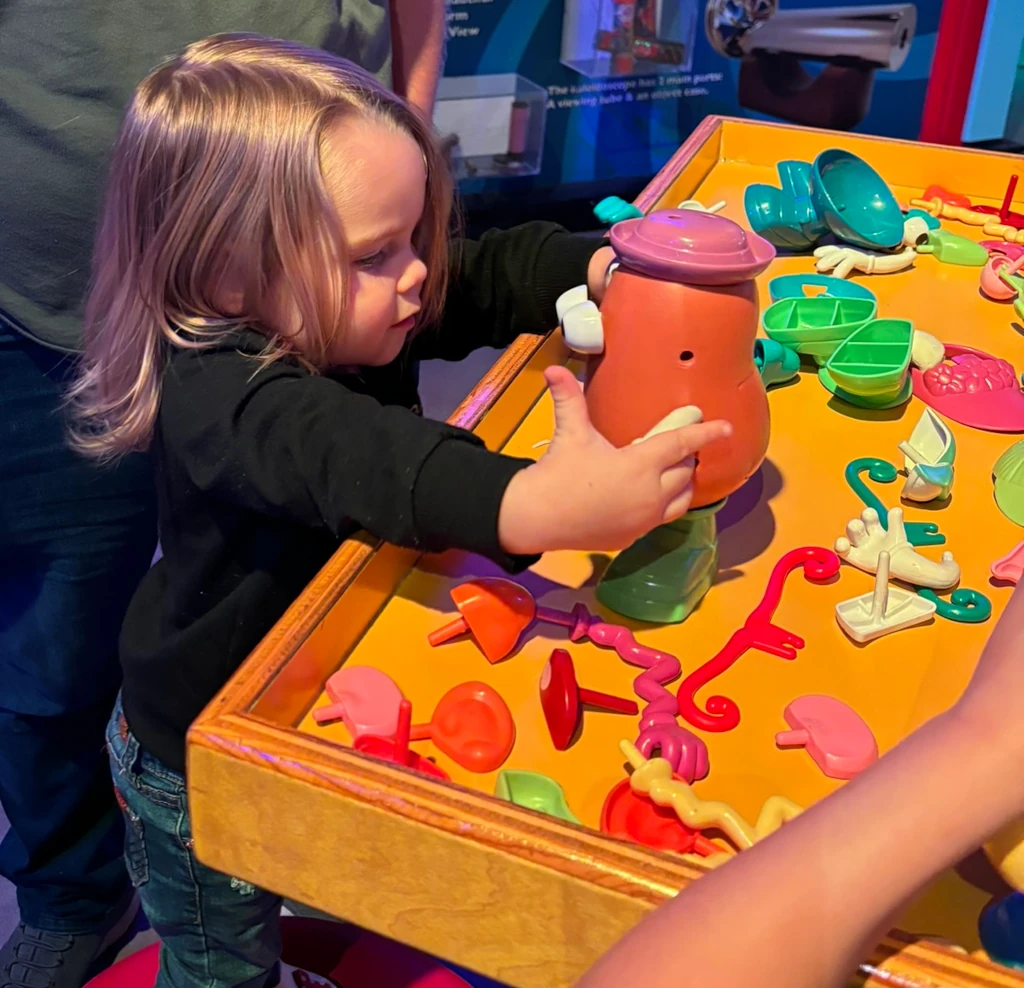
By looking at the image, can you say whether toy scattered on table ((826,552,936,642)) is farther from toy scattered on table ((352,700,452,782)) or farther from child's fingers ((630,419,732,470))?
toy scattered on table ((352,700,452,782))

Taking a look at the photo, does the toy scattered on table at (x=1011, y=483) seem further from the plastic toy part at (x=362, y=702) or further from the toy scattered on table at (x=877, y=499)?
the plastic toy part at (x=362, y=702)

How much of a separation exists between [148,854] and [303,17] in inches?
22.2

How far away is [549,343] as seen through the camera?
751mm

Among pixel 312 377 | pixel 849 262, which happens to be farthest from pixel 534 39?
pixel 312 377

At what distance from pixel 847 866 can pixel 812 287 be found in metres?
0.62

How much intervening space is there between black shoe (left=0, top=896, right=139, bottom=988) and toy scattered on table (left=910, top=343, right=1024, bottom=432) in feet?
2.78

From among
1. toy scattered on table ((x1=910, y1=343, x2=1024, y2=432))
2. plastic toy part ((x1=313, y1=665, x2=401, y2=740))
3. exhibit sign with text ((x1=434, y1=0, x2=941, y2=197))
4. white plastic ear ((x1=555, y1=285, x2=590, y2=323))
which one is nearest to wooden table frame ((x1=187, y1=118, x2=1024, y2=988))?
plastic toy part ((x1=313, y1=665, x2=401, y2=740))

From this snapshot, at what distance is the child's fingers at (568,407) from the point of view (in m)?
0.50

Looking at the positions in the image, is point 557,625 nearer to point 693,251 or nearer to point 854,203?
point 693,251

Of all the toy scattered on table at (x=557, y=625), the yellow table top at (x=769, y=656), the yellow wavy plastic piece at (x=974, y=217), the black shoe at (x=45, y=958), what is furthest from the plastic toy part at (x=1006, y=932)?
the black shoe at (x=45, y=958)

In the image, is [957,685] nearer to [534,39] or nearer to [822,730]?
[822,730]

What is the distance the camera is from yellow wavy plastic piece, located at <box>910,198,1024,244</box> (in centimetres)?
94

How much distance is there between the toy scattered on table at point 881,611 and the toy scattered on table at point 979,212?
0.50 metres

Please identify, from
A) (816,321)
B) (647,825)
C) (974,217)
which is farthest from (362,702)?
(974,217)
